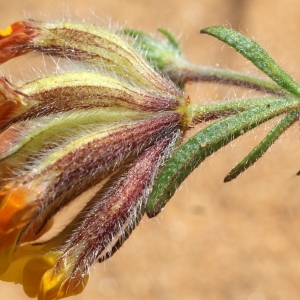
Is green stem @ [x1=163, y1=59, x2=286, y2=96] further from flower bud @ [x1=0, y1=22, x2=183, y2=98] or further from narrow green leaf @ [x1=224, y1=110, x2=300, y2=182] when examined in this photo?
flower bud @ [x1=0, y1=22, x2=183, y2=98]

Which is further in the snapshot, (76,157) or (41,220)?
(41,220)

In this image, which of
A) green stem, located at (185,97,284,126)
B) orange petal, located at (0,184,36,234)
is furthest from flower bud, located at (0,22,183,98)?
orange petal, located at (0,184,36,234)

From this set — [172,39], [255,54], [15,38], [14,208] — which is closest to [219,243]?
[172,39]

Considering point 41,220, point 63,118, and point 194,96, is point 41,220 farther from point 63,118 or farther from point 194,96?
point 194,96

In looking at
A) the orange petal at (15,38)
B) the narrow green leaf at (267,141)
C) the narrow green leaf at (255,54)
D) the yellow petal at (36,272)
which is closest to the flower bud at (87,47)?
the orange petal at (15,38)

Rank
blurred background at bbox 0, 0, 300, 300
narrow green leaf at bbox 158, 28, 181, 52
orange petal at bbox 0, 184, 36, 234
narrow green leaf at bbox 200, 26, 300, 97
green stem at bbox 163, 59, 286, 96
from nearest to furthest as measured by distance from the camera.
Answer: orange petal at bbox 0, 184, 36, 234, narrow green leaf at bbox 200, 26, 300, 97, green stem at bbox 163, 59, 286, 96, narrow green leaf at bbox 158, 28, 181, 52, blurred background at bbox 0, 0, 300, 300

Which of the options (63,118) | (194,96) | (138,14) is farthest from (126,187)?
(138,14)
